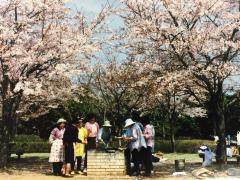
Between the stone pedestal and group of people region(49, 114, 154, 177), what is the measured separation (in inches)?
9.5

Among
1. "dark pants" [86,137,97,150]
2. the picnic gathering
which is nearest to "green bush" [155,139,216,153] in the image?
the picnic gathering

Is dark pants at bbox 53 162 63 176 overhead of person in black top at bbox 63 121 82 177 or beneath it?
beneath

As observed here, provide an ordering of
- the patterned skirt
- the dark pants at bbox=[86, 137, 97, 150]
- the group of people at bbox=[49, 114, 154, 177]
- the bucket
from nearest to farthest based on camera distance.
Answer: the group of people at bbox=[49, 114, 154, 177] < the patterned skirt < the dark pants at bbox=[86, 137, 97, 150] < the bucket

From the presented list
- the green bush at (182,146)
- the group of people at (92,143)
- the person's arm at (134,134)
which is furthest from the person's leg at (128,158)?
the green bush at (182,146)

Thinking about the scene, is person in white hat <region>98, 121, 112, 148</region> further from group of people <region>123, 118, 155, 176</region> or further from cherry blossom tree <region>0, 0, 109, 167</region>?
cherry blossom tree <region>0, 0, 109, 167</region>

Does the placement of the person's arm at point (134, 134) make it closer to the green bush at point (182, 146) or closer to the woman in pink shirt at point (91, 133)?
the woman in pink shirt at point (91, 133)

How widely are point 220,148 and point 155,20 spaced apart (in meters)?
5.30

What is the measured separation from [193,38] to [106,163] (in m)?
5.03

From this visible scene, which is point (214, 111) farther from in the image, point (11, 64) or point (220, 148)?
point (11, 64)

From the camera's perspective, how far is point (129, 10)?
16.9m

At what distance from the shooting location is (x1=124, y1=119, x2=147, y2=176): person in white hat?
1336 cm

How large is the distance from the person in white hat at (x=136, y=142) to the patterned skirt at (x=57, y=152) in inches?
84.1

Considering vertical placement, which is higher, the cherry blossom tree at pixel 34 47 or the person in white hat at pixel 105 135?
the cherry blossom tree at pixel 34 47

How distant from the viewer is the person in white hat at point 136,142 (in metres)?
13.4
